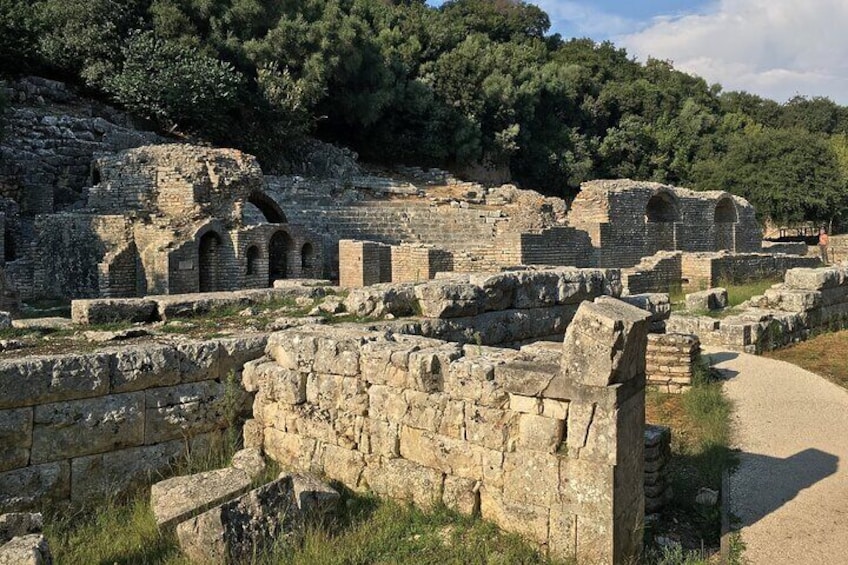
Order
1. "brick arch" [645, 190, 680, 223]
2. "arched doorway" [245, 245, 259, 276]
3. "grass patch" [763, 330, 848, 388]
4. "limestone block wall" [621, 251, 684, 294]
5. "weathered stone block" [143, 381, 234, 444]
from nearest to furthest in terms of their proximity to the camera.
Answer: "weathered stone block" [143, 381, 234, 444] → "grass patch" [763, 330, 848, 388] → "arched doorway" [245, 245, 259, 276] → "limestone block wall" [621, 251, 684, 294] → "brick arch" [645, 190, 680, 223]

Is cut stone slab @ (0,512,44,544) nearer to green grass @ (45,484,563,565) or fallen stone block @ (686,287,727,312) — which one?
green grass @ (45,484,563,565)

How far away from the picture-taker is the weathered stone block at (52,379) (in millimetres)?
4758

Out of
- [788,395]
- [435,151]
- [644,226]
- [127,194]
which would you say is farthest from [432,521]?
[435,151]

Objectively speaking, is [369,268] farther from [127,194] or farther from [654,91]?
[654,91]

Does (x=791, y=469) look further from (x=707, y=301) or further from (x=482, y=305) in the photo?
(x=707, y=301)

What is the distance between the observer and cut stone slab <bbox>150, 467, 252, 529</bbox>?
4391mm

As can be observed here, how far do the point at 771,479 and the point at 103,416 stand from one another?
5.16m

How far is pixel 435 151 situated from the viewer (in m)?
38.5

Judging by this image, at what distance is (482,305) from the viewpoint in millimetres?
7742

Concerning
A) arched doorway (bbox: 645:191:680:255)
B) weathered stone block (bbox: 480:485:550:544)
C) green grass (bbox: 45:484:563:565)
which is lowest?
green grass (bbox: 45:484:563:565)

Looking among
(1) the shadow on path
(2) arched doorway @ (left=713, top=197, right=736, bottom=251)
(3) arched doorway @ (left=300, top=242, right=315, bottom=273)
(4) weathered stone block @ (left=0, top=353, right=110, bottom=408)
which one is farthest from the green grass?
(2) arched doorway @ (left=713, top=197, right=736, bottom=251)

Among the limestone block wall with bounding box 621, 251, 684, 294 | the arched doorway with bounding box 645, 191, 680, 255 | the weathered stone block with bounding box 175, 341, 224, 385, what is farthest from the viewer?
the arched doorway with bounding box 645, 191, 680, 255

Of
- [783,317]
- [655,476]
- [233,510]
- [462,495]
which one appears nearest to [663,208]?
Answer: [783,317]

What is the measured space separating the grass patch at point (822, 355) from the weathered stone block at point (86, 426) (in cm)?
840
